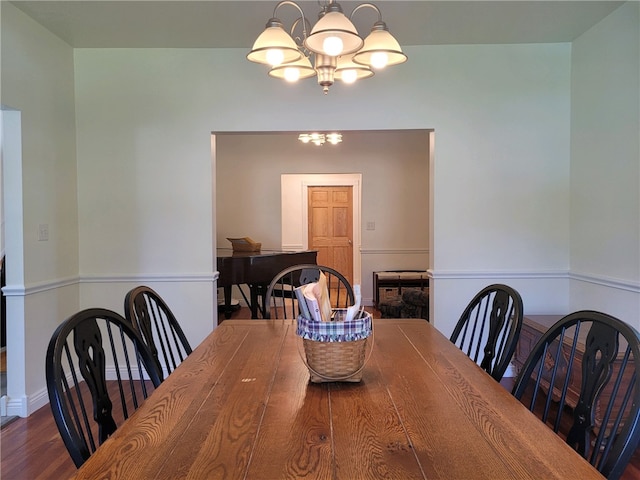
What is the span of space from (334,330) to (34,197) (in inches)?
101

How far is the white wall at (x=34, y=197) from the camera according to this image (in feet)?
9.04

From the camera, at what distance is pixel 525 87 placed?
3354 millimetres

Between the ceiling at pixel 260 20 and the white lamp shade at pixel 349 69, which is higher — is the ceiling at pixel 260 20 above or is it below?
above

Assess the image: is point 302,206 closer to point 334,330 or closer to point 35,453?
point 35,453

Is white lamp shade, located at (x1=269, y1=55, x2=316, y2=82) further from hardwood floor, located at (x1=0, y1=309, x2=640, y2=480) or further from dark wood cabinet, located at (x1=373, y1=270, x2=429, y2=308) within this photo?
dark wood cabinet, located at (x1=373, y1=270, x2=429, y2=308)

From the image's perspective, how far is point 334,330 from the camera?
1.23 metres

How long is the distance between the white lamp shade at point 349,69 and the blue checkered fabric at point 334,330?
115 centimetres

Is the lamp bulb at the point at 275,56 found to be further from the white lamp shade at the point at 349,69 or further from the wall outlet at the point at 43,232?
the wall outlet at the point at 43,232

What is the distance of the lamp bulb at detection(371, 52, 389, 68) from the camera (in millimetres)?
1757

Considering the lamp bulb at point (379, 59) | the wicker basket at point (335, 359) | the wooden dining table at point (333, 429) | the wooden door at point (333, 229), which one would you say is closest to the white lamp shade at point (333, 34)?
the lamp bulb at point (379, 59)

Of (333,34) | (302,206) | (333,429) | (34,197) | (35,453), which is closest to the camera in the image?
(333,429)

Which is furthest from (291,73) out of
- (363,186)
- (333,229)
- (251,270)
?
(333,229)

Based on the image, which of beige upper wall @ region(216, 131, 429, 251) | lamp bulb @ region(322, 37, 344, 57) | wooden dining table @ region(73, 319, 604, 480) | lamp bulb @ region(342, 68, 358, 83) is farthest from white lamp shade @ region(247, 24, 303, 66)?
beige upper wall @ region(216, 131, 429, 251)

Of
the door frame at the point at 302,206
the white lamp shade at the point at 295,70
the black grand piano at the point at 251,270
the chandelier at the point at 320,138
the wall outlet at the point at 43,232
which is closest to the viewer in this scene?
the white lamp shade at the point at 295,70
